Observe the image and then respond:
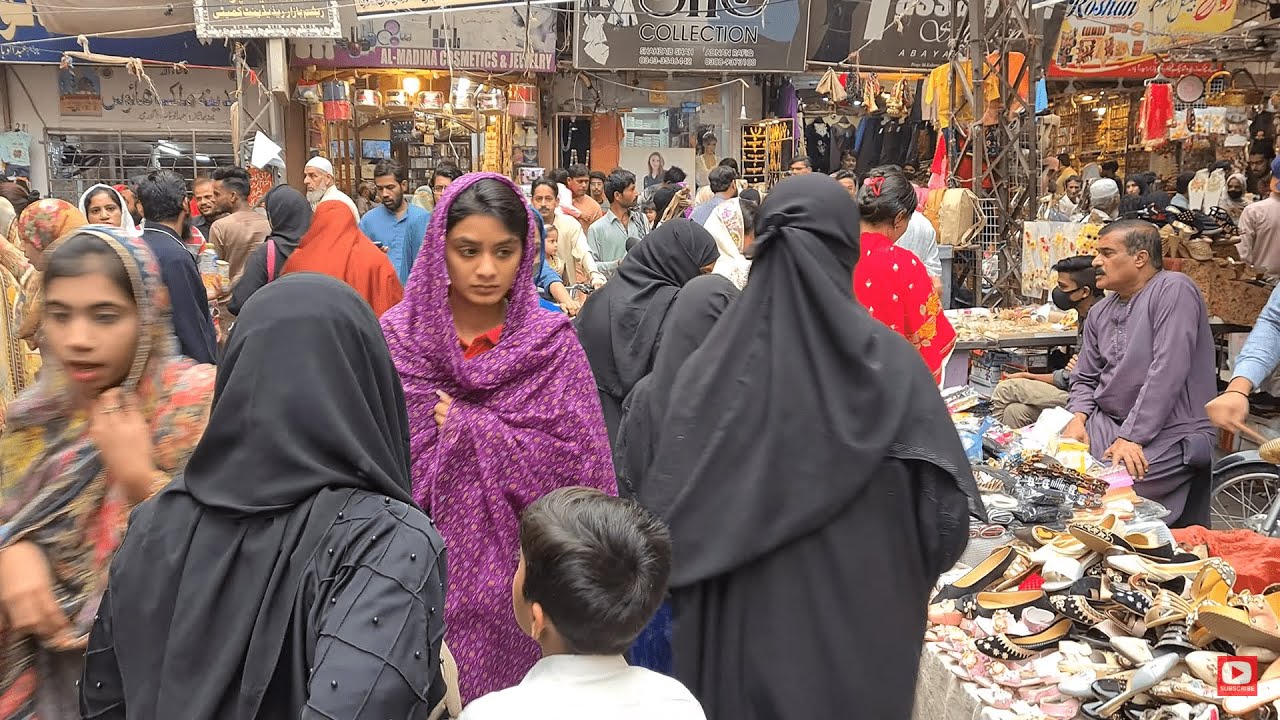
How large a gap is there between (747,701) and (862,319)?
0.79m

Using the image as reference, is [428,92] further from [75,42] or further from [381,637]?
[381,637]

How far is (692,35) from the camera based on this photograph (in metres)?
14.4

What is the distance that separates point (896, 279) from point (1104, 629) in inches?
87.1

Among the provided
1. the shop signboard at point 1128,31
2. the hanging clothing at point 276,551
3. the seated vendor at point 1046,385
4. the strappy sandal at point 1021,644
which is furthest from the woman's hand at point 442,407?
the shop signboard at point 1128,31

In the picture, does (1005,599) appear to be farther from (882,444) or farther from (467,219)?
(467,219)

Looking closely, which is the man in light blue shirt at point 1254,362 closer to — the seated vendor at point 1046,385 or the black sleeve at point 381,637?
the seated vendor at point 1046,385

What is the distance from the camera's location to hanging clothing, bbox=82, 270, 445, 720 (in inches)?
57.2

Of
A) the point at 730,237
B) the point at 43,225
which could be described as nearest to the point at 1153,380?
the point at 730,237

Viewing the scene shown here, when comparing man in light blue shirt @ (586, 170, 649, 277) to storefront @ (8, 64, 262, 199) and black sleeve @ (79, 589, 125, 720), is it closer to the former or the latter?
black sleeve @ (79, 589, 125, 720)

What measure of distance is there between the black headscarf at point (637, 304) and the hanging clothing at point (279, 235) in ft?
6.67

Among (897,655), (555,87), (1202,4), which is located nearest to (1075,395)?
(897,655)

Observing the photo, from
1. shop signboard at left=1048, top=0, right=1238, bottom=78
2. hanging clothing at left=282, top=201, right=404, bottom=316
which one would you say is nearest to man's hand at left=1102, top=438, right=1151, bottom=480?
hanging clothing at left=282, top=201, right=404, bottom=316

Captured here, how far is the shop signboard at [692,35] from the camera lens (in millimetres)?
14109

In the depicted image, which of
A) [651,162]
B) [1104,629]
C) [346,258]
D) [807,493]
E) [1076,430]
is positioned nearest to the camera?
[807,493]
